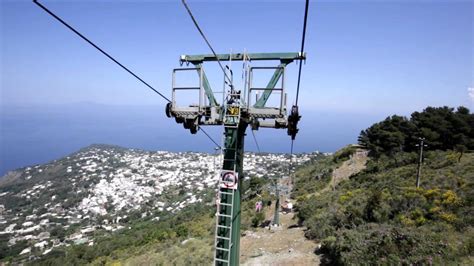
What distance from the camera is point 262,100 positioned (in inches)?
245

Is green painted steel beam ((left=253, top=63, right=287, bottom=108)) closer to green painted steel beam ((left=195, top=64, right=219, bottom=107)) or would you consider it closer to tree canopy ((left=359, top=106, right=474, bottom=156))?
green painted steel beam ((left=195, top=64, right=219, bottom=107))

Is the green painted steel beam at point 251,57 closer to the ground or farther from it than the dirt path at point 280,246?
farther from it

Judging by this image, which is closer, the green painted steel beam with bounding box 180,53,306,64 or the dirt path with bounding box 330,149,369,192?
the green painted steel beam with bounding box 180,53,306,64

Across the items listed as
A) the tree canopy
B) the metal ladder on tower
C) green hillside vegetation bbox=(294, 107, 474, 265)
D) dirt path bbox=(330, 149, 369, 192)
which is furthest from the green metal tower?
the tree canopy

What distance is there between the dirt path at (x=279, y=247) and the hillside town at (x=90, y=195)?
49.6ft

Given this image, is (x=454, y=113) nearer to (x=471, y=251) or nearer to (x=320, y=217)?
(x=320, y=217)

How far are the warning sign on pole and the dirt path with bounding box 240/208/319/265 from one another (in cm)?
739

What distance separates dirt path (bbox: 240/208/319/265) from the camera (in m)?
12.0

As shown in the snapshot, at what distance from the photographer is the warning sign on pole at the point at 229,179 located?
586cm

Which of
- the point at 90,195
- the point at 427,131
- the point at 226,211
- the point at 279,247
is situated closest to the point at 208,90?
the point at 226,211

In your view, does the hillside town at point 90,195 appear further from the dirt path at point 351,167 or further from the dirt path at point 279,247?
the dirt path at point 279,247

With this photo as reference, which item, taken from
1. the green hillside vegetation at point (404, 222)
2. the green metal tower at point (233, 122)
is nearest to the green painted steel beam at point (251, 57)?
the green metal tower at point (233, 122)

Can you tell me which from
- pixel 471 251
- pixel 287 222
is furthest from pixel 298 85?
pixel 287 222

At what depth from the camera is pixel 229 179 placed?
592cm
